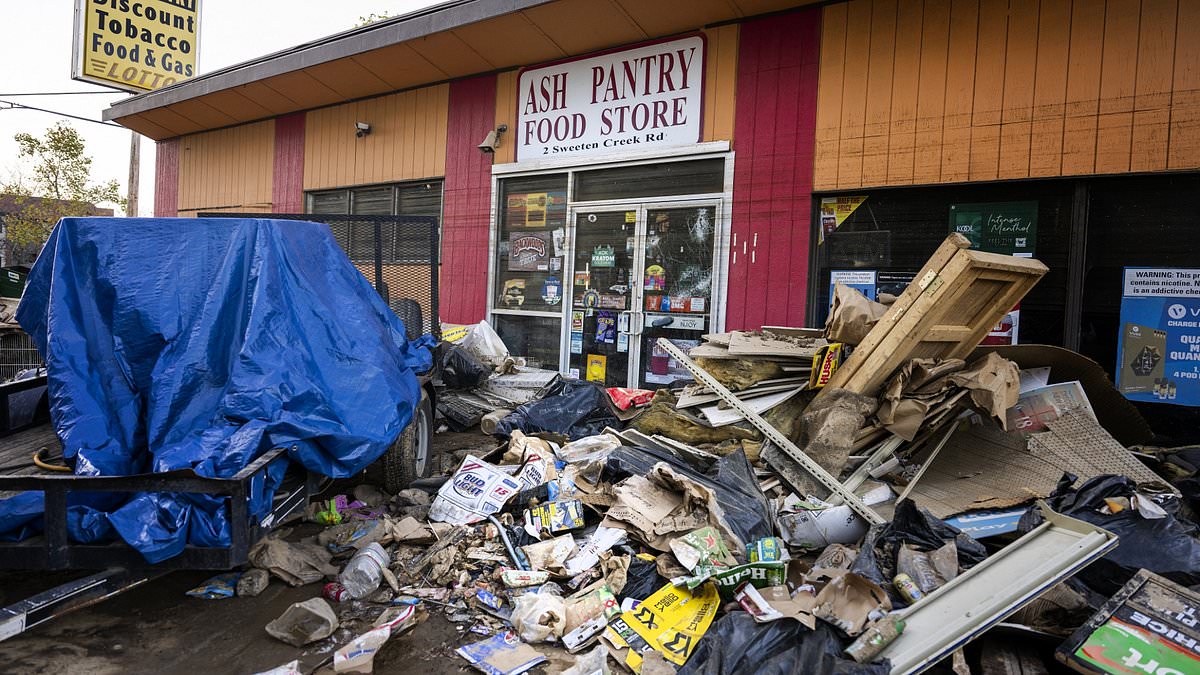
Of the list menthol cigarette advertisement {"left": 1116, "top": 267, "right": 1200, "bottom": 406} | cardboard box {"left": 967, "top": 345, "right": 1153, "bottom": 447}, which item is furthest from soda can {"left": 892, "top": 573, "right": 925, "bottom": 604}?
menthol cigarette advertisement {"left": 1116, "top": 267, "right": 1200, "bottom": 406}

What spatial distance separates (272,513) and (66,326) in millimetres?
1403

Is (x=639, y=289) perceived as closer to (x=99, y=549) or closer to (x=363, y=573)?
(x=363, y=573)

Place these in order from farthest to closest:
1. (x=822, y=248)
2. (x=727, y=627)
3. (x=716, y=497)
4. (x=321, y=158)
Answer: (x=321, y=158) → (x=822, y=248) → (x=716, y=497) → (x=727, y=627)

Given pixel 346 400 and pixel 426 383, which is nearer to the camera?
pixel 346 400

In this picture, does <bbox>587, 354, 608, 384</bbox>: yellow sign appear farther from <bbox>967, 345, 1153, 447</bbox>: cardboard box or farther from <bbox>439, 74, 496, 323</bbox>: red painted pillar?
<bbox>967, 345, 1153, 447</bbox>: cardboard box

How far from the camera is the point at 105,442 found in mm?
2834

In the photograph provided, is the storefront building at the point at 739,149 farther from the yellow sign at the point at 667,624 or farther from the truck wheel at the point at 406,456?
the yellow sign at the point at 667,624

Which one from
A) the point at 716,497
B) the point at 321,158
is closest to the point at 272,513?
the point at 716,497

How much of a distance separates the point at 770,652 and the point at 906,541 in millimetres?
1190

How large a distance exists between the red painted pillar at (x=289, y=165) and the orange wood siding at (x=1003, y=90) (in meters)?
8.33

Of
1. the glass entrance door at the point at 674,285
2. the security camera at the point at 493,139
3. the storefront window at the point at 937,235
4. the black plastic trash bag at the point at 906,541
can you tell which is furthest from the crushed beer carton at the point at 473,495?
the security camera at the point at 493,139

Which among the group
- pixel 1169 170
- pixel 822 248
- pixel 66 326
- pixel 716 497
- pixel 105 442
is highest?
pixel 1169 170

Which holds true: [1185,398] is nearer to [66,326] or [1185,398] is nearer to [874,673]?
[874,673]

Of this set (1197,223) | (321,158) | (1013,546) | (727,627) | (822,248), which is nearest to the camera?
(727,627)
